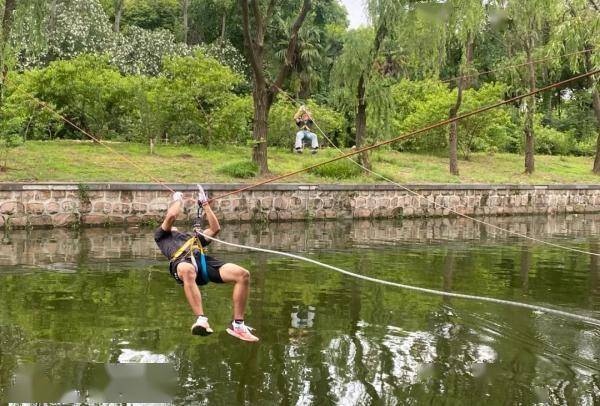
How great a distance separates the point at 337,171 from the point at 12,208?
1095cm

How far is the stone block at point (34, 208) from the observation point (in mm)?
15742

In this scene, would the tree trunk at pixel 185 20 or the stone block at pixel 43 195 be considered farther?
the tree trunk at pixel 185 20

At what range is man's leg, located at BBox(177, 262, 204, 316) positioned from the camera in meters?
6.55

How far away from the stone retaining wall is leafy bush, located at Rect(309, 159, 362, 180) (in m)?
1.52

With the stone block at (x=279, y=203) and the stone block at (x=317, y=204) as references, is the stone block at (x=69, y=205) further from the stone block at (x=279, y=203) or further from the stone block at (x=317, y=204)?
the stone block at (x=317, y=204)

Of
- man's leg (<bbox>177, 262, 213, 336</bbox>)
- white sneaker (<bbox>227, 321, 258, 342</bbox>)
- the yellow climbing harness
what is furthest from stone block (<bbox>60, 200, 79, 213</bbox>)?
white sneaker (<bbox>227, 321, 258, 342</bbox>)

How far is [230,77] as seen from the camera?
78.5ft

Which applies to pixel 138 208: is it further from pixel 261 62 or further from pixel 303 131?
pixel 261 62

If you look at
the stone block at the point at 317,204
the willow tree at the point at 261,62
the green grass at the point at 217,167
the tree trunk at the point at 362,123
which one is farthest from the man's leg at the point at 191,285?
the tree trunk at the point at 362,123

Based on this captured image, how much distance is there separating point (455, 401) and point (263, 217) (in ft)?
46.1

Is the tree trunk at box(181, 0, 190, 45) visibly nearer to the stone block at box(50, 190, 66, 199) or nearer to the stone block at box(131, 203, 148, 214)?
the stone block at box(131, 203, 148, 214)

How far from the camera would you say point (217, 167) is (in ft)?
68.4

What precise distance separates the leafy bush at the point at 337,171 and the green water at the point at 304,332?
8.54m

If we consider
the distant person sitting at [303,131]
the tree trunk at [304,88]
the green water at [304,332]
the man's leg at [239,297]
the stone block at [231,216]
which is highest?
the tree trunk at [304,88]
